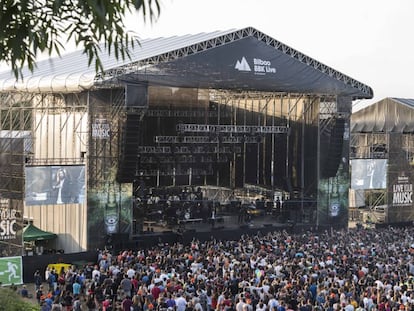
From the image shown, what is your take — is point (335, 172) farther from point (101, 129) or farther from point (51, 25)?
point (51, 25)

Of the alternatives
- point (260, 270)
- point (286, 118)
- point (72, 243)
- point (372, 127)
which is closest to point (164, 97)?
point (286, 118)

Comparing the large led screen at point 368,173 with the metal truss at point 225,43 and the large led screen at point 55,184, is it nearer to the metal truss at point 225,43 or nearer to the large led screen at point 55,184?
the metal truss at point 225,43

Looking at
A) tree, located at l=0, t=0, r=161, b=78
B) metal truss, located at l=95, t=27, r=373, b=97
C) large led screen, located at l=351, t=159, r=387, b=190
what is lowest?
large led screen, located at l=351, t=159, r=387, b=190

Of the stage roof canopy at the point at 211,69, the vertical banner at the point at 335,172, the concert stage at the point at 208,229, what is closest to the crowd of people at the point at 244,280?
the concert stage at the point at 208,229

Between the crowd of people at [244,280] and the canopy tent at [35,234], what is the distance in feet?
13.0

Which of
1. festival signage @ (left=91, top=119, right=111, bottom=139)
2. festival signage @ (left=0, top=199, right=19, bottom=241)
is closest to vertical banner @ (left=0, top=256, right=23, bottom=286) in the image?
festival signage @ (left=0, top=199, right=19, bottom=241)

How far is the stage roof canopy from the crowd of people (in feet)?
19.8

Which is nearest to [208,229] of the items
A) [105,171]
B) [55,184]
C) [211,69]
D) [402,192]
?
[105,171]

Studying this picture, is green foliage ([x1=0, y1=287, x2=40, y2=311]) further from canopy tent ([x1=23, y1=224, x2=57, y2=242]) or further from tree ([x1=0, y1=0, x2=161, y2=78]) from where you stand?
canopy tent ([x1=23, y1=224, x2=57, y2=242])

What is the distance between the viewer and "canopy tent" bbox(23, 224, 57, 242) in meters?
21.3

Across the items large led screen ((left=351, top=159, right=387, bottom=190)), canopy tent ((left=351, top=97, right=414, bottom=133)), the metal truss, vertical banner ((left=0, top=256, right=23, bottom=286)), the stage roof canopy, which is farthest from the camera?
canopy tent ((left=351, top=97, right=414, bottom=133))

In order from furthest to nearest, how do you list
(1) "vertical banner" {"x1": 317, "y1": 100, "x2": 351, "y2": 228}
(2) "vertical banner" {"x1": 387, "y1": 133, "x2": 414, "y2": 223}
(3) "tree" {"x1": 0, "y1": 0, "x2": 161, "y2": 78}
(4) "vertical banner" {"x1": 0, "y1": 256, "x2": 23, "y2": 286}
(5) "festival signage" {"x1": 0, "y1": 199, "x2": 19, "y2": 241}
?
(2) "vertical banner" {"x1": 387, "y1": 133, "x2": 414, "y2": 223}, (1) "vertical banner" {"x1": 317, "y1": 100, "x2": 351, "y2": 228}, (5) "festival signage" {"x1": 0, "y1": 199, "x2": 19, "y2": 241}, (4) "vertical banner" {"x1": 0, "y1": 256, "x2": 23, "y2": 286}, (3) "tree" {"x1": 0, "y1": 0, "x2": 161, "y2": 78}

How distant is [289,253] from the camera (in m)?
18.8

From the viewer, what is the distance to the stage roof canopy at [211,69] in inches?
875
